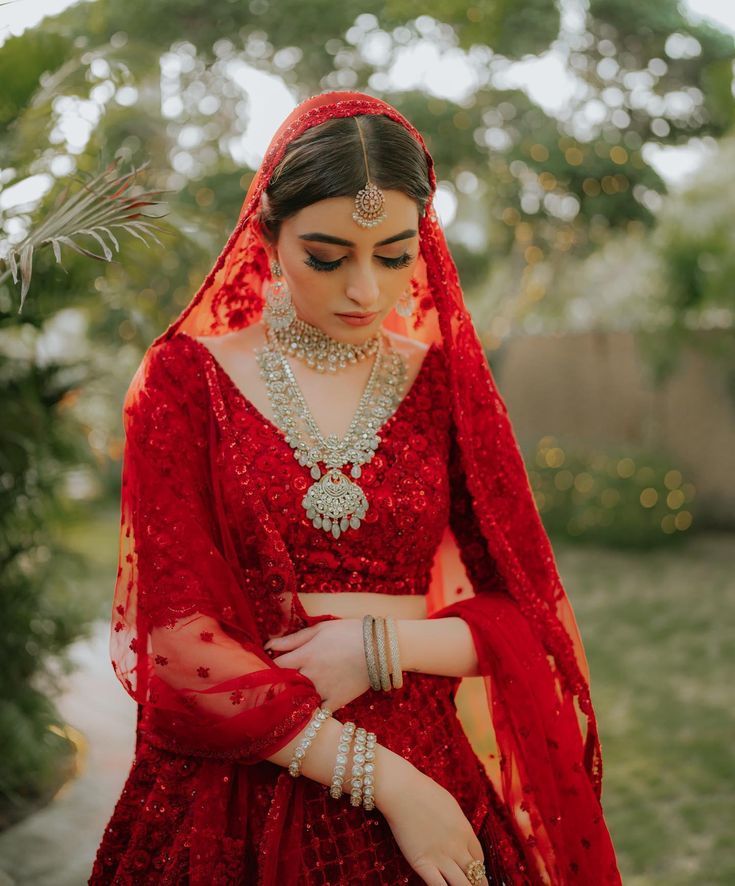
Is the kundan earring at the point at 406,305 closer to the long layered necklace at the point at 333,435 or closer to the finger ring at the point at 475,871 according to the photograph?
the long layered necklace at the point at 333,435

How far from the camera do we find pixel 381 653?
139 centimetres

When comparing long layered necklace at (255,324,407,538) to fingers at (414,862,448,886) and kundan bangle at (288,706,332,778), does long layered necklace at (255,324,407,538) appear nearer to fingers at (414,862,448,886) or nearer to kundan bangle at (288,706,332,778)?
kundan bangle at (288,706,332,778)

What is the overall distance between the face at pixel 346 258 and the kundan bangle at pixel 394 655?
48 cm

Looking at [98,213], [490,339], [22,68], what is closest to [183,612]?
[98,213]

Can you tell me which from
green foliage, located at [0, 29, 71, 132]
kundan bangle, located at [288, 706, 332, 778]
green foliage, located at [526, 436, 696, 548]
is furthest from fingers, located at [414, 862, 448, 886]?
green foliage, located at [526, 436, 696, 548]

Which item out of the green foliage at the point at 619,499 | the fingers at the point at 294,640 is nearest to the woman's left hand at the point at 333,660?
the fingers at the point at 294,640

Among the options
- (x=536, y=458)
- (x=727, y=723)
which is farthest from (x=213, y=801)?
(x=536, y=458)

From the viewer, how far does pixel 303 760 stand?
1.31m

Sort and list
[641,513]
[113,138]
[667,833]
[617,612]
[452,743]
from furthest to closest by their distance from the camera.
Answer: [641,513] → [113,138] → [617,612] → [667,833] → [452,743]

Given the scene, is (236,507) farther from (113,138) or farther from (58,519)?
(113,138)

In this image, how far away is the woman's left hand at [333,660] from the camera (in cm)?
137

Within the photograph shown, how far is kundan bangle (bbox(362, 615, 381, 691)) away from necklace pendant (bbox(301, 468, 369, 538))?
0.15 meters

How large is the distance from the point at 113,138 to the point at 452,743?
6.03 metres

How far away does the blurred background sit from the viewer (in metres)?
3.07
